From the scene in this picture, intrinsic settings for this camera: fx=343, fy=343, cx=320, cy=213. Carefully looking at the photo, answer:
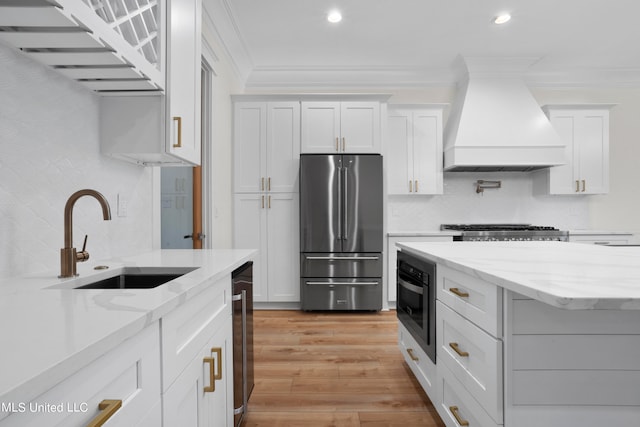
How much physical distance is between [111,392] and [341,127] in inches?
139

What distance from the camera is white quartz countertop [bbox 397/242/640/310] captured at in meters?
0.84

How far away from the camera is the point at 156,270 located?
1447mm

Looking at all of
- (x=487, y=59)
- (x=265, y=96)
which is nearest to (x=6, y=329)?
(x=265, y=96)

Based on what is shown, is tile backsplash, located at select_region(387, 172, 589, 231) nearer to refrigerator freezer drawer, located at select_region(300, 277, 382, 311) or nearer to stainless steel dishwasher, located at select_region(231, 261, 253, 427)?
refrigerator freezer drawer, located at select_region(300, 277, 382, 311)

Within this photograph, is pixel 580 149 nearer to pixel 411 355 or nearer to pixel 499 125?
pixel 499 125

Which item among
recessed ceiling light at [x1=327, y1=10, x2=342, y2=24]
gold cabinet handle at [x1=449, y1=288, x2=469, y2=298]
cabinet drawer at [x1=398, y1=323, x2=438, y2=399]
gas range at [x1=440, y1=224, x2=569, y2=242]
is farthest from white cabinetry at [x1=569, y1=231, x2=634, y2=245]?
recessed ceiling light at [x1=327, y1=10, x2=342, y2=24]

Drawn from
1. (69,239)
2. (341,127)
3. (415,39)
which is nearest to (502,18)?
(415,39)

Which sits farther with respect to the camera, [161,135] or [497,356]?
[161,135]

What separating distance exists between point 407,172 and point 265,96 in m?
1.89

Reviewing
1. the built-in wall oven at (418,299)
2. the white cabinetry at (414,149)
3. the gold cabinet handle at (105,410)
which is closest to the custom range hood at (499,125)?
the white cabinetry at (414,149)

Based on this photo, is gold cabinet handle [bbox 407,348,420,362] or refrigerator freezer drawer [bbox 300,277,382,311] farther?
refrigerator freezer drawer [bbox 300,277,382,311]

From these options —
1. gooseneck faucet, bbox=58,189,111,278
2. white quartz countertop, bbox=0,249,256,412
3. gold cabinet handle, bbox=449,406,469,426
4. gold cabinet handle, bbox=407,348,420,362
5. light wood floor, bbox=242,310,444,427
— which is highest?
gooseneck faucet, bbox=58,189,111,278

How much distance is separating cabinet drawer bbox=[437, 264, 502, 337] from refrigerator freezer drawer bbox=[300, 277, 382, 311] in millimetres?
1989

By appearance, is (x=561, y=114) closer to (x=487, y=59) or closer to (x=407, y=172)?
(x=487, y=59)
